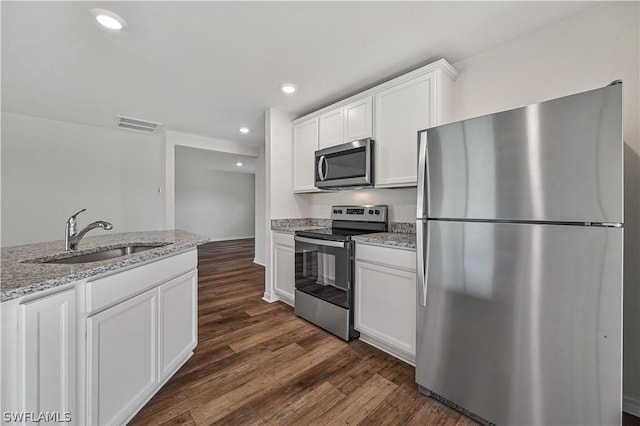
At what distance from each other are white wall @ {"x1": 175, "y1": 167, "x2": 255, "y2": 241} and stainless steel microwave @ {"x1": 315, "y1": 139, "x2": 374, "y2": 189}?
6.61m

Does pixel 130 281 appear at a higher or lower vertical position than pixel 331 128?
lower

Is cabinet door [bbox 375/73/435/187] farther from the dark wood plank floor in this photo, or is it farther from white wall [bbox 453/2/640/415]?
the dark wood plank floor

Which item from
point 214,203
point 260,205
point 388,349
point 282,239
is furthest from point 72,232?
point 214,203

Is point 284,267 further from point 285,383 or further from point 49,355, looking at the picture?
point 49,355

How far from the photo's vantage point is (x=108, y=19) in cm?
161

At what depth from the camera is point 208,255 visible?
244 inches

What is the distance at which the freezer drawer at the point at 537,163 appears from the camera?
41.1 inches

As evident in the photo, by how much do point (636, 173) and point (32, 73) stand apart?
4773 millimetres

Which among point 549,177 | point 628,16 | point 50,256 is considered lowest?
point 50,256

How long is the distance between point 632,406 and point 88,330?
292 centimetres

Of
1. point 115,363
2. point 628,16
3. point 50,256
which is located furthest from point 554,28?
point 50,256

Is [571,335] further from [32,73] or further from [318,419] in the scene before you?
[32,73]

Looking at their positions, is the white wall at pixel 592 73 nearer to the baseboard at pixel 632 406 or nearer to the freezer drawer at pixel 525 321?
the baseboard at pixel 632 406

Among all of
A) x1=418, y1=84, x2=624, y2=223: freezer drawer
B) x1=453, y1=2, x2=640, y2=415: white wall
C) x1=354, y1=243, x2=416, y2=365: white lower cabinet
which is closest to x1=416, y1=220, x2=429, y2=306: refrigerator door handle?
x1=418, y1=84, x2=624, y2=223: freezer drawer
